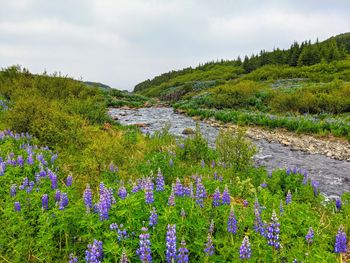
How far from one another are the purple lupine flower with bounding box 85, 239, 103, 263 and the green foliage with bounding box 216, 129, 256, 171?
5231 mm

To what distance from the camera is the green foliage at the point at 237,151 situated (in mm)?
7812

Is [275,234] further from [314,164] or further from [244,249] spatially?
[314,164]

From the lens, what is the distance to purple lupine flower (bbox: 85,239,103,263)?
2590mm

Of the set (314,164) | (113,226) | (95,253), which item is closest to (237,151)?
(314,164)

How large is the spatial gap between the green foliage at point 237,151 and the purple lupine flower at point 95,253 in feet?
17.2

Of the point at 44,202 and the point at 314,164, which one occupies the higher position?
the point at 44,202

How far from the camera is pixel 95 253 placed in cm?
263

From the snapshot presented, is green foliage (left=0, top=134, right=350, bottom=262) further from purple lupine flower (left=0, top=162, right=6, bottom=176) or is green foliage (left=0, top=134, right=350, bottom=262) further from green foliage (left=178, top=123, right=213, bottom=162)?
green foliage (left=178, top=123, right=213, bottom=162)

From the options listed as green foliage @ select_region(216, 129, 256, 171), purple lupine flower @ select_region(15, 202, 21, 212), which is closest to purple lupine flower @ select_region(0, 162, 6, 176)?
purple lupine flower @ select_region(15, 202, 21, 212)

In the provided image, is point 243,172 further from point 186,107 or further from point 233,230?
point 186,107

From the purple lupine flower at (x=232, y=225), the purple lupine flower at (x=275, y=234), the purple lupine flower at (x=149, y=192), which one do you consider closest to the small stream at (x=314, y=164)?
the purple lupine flower at (x=232, y=225)

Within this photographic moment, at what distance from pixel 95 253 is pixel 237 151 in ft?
19.3

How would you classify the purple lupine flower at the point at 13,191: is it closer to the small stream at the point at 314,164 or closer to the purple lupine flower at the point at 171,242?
the purple lupine flower at the point at 171,242

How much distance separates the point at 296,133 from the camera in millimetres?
16094
